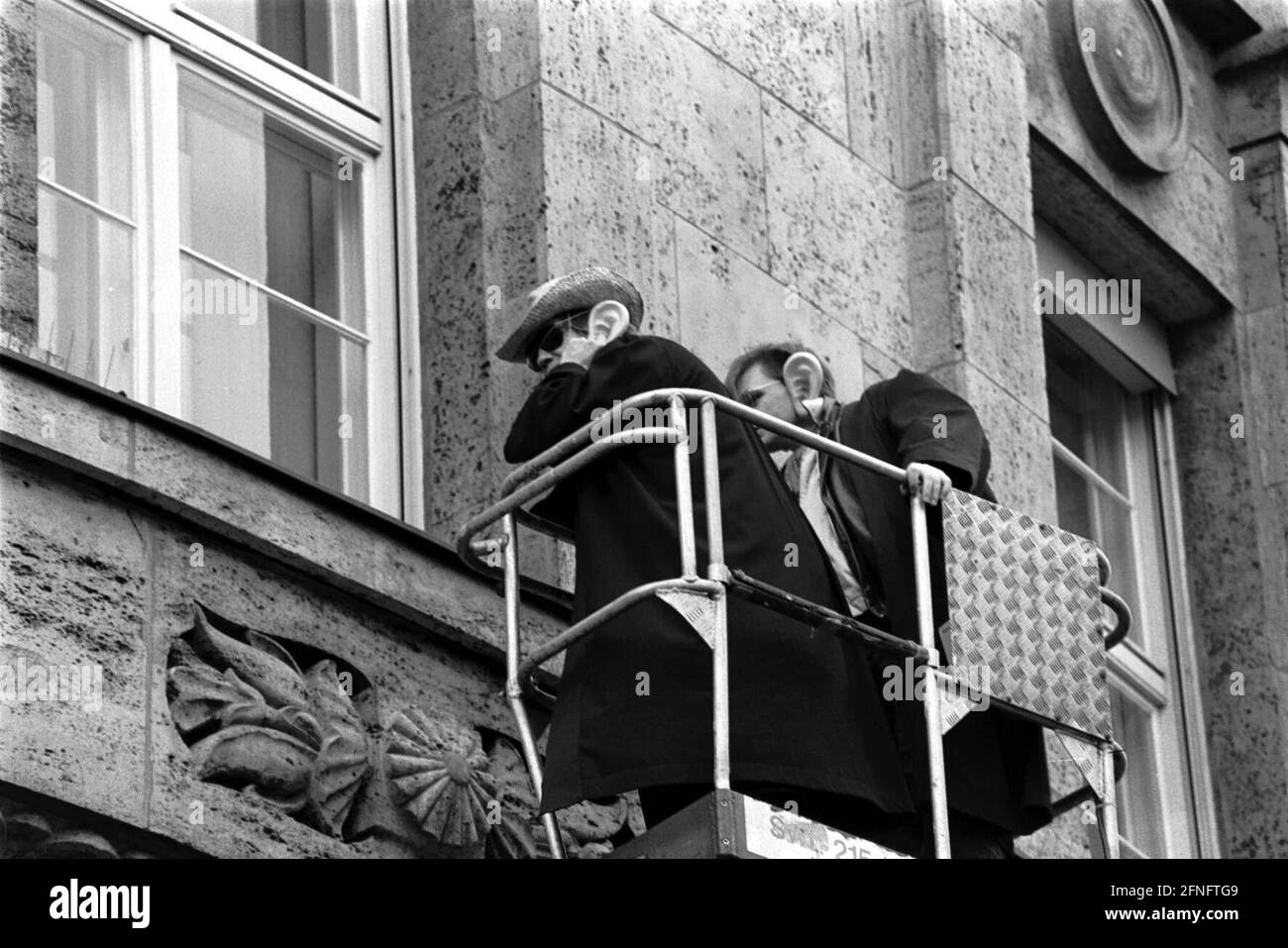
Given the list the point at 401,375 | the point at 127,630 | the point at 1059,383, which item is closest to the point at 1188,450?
the point at 1059,383

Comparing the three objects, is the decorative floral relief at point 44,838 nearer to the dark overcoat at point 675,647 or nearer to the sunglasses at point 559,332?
the dark overcoat at point 675,647

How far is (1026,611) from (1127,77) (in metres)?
4.81

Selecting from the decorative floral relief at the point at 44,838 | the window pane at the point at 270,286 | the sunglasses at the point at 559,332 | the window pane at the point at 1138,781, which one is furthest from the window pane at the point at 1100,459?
the decorative floral relief at the point at 44,838

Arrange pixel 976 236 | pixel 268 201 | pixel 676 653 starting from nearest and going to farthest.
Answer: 1. pixel 676 653
2. pixel 268 201
3. pixel 976 236

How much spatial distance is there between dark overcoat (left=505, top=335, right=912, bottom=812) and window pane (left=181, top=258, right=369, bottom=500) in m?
0.96

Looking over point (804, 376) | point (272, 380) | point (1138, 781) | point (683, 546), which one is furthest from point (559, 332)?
point (1138, 781)

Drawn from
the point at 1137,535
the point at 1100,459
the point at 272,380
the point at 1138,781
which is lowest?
the point at 1138,781

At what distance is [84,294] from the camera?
8.46 m

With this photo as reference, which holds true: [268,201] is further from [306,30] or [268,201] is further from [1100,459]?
[1100,459]

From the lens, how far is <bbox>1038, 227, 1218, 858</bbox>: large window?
12.2 meters

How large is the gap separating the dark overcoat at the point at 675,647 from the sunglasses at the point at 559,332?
0.60 feet

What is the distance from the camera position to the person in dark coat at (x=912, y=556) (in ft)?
26.4

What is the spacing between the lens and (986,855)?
322 inches

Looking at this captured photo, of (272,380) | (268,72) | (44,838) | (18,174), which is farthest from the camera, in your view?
(268,72)
